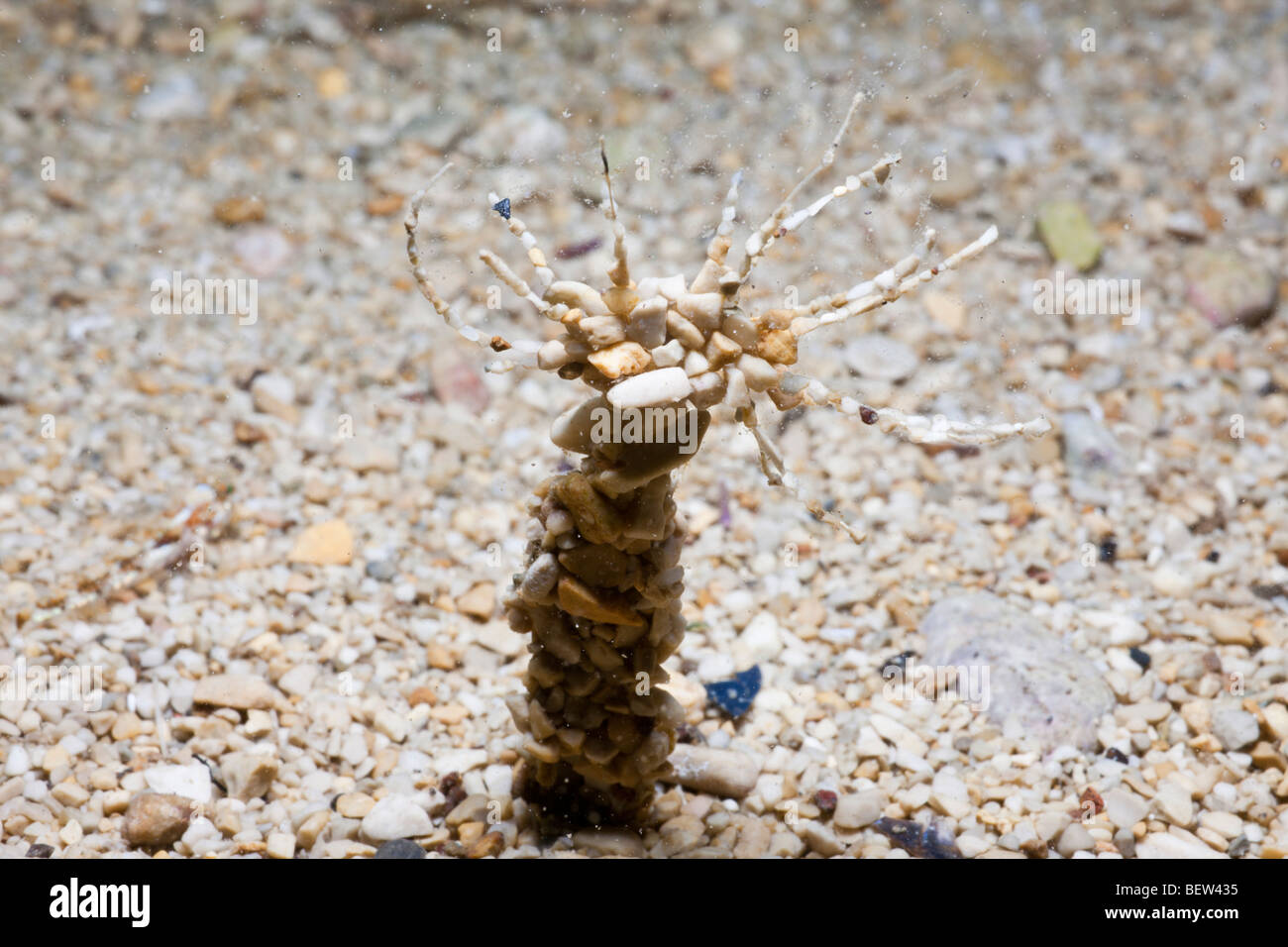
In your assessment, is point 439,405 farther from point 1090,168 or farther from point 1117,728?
point 1090,168

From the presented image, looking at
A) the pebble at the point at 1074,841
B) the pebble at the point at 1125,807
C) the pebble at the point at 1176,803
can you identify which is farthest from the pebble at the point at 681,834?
the pebble at the point at 1176,803

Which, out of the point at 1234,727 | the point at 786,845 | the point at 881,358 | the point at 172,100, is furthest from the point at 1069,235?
the point at 172,100

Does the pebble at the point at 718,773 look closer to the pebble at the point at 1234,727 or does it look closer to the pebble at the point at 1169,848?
the pebble at the point at 1169,848

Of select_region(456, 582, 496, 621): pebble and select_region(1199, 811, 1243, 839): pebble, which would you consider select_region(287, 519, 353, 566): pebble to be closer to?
select_region(456, 582, 496, 621): pebble

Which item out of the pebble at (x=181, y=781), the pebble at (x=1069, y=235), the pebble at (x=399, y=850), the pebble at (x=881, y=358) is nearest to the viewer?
the pebble at (x=399, y=850)
